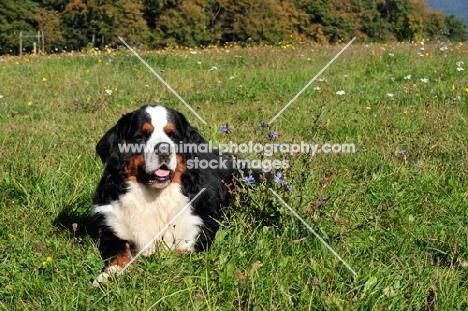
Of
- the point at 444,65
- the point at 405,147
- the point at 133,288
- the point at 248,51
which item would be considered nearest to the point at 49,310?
the point at 133,288

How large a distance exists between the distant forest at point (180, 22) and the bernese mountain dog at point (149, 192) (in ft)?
111

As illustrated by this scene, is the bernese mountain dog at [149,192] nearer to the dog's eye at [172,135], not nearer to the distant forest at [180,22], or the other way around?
the dog's eye at [172,135]

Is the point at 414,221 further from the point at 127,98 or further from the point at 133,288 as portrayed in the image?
the point at 127,98

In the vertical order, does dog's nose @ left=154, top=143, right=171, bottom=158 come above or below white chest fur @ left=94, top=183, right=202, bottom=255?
above

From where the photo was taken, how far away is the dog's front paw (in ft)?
8.63

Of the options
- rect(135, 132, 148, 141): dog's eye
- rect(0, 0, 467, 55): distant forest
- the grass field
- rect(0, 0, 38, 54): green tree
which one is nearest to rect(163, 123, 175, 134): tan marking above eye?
rect(135, 132, 148, 141): dog's eye

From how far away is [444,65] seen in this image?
7.98 metres

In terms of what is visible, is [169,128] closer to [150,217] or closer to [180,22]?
[150,217]

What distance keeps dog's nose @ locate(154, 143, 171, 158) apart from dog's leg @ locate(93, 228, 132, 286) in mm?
597

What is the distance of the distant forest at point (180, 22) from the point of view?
39875mm

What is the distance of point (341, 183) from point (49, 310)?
236cm

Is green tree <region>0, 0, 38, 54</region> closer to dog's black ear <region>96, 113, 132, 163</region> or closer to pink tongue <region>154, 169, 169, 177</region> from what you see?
dog's black ear <region>96, 113, 132, 163</region>

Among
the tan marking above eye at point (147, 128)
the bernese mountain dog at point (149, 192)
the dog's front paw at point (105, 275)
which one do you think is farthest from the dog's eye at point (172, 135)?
the dog's front paw at point (105, 275)

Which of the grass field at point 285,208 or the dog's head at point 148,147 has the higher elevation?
the dog's head at point 148,147
